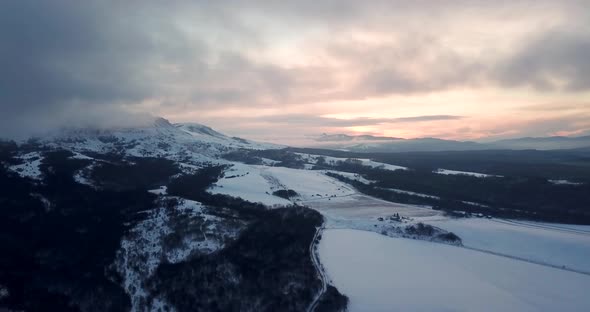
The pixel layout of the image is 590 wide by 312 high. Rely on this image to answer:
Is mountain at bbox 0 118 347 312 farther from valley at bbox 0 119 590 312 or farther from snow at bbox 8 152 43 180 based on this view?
snow at bbox 8 152 43 180

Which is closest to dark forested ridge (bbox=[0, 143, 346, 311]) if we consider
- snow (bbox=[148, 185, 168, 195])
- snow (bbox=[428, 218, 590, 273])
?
snow (bbox=[148, 185, 168, 195])

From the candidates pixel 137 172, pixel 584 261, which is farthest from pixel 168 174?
pixel 584 261

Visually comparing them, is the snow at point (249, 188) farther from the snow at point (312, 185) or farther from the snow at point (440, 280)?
the snow at point (440, 280)

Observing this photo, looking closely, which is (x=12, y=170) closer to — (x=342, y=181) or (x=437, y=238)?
(x=342, y=181)

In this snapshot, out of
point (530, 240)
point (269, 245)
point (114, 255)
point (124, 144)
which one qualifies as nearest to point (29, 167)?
point (114, 255)

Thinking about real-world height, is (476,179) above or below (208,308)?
above

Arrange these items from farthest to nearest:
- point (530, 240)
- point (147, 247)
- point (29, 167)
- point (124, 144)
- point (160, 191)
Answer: point (124, 144) < point (29, 167) < point (160, 191) < point (530, 240) < point (147, 247)

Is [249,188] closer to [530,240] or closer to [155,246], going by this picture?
[155,246]

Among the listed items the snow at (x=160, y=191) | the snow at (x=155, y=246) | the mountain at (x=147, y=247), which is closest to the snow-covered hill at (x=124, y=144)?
the mountain at (x=147, y=247)
